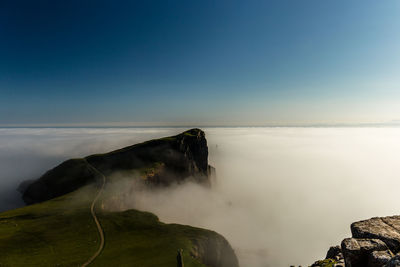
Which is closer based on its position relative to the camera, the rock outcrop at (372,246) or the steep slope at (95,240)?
the rock outcrop at (372,246)

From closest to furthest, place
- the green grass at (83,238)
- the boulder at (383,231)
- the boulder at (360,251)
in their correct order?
the boulder at (360,251) < the boulder at (383,231) < the green grass at (83,238)

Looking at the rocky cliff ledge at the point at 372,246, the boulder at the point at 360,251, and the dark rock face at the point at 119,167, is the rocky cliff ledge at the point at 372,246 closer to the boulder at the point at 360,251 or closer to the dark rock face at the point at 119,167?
the boulder at the point at 360,251

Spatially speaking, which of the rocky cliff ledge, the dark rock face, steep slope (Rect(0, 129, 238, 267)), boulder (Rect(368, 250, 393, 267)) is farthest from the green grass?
the dark rock face

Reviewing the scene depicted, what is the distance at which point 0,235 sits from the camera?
205 ft

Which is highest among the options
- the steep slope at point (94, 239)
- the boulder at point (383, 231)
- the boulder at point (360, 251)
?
the boulder at point (383, 231)

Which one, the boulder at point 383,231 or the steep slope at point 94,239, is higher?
the boulder at point 383,231

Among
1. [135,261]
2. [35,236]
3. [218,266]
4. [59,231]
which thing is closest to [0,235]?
[35,236]

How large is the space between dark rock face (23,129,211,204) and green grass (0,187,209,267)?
172ft

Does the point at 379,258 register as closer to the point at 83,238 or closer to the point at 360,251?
the point at 360,251

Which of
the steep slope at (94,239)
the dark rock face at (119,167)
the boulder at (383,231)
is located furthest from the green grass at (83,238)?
the dark rock face at (119,167)

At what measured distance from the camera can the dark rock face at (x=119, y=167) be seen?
5630 inches

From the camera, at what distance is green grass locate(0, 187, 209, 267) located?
168 feet

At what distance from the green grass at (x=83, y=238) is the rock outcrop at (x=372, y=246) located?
47.3m

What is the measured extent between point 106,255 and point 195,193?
146 metres
